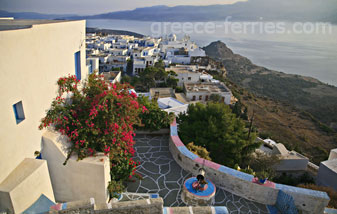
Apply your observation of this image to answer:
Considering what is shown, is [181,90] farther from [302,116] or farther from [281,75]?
[281,75]

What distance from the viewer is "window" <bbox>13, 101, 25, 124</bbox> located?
17.2 ft

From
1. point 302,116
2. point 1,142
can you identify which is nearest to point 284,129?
point 302,116

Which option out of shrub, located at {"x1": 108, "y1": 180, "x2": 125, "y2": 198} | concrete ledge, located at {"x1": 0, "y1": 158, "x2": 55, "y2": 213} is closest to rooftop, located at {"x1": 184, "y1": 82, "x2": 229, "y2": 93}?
shrub, located at {"x1": 108, "y1": 180, "x2": 125, "y2": 198}

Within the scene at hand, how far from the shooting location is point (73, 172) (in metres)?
6.35

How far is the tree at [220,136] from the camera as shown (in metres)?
9.68

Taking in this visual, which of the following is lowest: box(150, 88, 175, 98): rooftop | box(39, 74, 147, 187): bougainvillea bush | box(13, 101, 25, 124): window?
box(150, 88, 175, 98): rooftop

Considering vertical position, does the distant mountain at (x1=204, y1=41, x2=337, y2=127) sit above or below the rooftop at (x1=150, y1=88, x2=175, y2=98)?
below

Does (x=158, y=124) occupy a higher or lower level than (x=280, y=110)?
higher

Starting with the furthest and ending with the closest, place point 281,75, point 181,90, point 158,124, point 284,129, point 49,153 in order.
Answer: point 281,75
point 181,90
point 284,129
point 158,124
point 49,153

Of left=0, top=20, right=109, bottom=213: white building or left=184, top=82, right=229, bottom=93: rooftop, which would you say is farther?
left=184, top=82, right=229, bottom=93: rooftop

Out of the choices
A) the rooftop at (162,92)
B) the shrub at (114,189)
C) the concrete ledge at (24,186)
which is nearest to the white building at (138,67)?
the rooftop at (162,92)

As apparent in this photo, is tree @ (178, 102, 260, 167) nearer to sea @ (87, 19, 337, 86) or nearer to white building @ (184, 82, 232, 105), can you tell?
white building @ (184, 82, 232, 105)

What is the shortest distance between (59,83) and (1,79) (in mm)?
2229

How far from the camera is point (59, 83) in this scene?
679 centimetres
